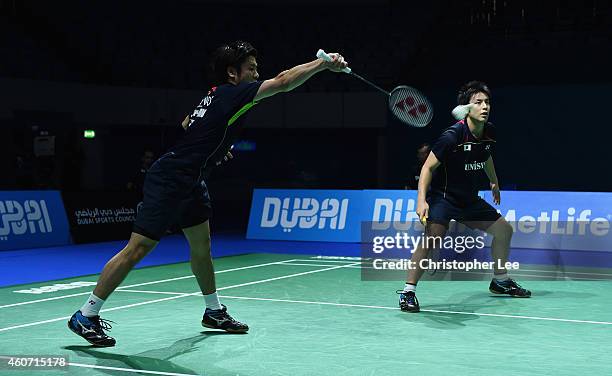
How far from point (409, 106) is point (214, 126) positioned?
2.89 metres

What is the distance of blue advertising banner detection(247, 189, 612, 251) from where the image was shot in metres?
12.1

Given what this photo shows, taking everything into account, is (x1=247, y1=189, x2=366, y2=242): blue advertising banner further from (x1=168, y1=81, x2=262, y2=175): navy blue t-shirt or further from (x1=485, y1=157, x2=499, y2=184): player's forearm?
(x1=168, y1=81, x2=262, y2=175): navy blue t-shirt

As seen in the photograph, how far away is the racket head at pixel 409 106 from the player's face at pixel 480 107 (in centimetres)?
61

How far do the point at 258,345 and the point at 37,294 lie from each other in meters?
3.37

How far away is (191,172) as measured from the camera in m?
5.29

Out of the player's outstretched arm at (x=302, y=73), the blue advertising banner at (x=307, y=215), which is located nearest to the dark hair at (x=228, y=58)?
the player's outstretched arm at (x=302, y=73)

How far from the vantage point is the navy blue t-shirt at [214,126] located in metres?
5.22

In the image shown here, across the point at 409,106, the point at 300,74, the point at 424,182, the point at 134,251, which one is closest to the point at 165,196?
the point at 134,251

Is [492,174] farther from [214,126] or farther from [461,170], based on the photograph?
[214,126]

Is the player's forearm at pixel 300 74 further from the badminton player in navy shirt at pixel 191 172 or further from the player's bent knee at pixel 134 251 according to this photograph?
the player's bent knee at pixel 134 251

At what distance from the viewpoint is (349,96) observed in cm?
2409

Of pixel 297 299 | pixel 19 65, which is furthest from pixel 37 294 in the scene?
pixel 19 65

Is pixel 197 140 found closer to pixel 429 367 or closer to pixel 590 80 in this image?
pixel 429 367

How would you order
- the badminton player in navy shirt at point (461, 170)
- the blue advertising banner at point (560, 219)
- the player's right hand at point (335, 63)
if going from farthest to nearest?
the blue advertising banner at point (560, 219) < the badminton player in navy shirt at point (461, 170) < the player's right hand at point (335, 63)
